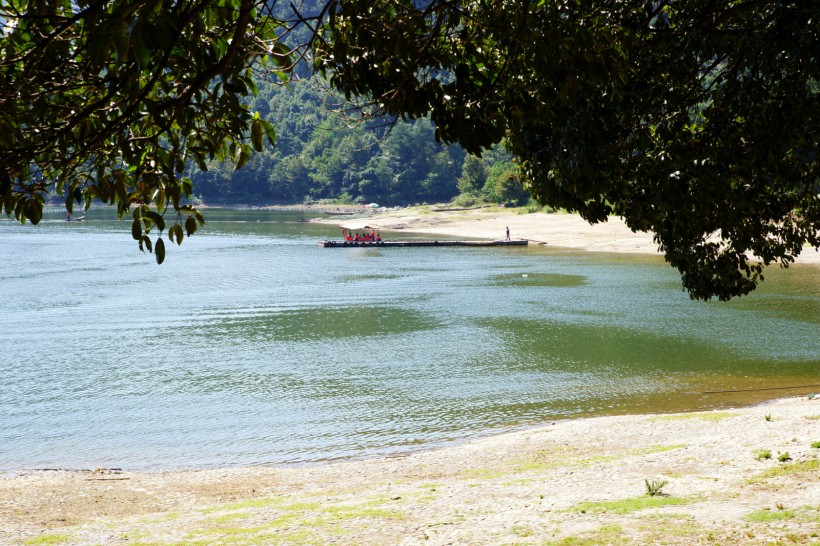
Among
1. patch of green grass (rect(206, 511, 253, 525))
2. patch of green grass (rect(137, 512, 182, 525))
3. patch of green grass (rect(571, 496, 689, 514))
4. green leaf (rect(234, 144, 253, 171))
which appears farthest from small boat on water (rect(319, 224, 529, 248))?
green leaf (rect(234, 144, 253, 171))

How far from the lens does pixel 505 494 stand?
9953 mm

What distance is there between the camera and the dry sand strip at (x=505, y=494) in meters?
7.79

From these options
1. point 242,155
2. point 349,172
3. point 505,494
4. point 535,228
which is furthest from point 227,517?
point 349,172

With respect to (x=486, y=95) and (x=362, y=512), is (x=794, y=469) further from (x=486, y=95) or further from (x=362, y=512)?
(x=486, y=95)

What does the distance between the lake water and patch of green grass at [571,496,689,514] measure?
23.6 feet

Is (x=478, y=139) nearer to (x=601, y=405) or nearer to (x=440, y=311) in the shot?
(x=601, y=405)

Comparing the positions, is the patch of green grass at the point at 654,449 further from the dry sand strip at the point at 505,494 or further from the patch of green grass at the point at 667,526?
the patch of green grass at the point at 667,526

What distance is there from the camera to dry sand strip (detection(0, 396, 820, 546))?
7785 mm

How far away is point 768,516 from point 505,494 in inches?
129

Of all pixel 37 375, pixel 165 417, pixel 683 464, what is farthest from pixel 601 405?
pixel 37 375

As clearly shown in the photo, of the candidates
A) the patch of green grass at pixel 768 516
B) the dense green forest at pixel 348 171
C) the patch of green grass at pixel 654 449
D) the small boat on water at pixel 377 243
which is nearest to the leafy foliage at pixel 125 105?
the patch of green grass at pixel 768 516

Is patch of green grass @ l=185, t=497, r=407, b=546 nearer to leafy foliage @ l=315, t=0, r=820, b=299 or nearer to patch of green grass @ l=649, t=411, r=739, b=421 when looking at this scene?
leafy foliage @ l=315, t=0, r=820, b=299

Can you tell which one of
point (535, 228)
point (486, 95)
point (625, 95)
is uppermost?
point (625, 95)

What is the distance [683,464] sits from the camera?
10805mm
